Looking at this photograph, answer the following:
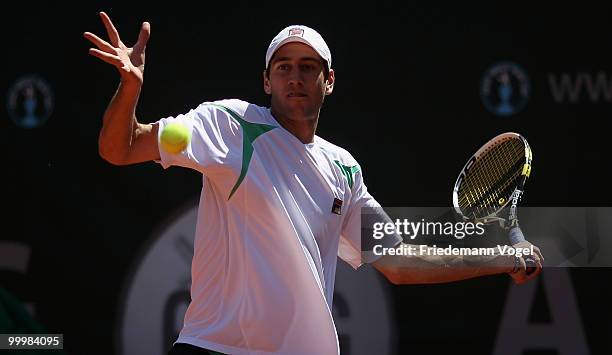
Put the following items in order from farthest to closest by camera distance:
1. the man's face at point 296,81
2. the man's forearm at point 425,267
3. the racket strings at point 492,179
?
1. the racket strings at point 492,179
2. the man's forearm at point 425,267
3. the man's face at point 296,81

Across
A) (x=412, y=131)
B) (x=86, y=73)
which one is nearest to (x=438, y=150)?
(x=412, y=131)

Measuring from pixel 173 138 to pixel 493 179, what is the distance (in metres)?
1.45

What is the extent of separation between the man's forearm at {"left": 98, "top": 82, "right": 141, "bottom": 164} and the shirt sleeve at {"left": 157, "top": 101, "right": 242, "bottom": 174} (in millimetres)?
146

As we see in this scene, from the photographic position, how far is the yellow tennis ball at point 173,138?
9.86 feet

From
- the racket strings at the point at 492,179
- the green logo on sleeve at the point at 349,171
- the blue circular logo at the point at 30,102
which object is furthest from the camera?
the blue circular logo at the point at 30,102

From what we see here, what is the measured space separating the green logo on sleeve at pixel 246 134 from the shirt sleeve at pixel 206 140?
0.06 feet

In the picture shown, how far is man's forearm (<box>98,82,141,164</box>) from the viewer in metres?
2.87

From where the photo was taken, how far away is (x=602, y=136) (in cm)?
517

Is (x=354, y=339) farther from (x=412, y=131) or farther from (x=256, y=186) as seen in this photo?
(x=256, y=186)

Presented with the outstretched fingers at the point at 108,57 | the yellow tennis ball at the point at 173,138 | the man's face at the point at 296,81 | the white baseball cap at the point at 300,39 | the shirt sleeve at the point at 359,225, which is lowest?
the shirt sleeve at the point at 359,225

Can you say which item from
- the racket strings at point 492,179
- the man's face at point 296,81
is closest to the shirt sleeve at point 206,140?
the man's face at point 296,81

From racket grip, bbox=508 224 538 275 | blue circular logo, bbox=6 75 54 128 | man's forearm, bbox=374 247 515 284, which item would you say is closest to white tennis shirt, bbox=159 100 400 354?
man's forearm, bbox=374 247 515 284

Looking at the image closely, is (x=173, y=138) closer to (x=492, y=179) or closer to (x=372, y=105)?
(x=492, y=179)

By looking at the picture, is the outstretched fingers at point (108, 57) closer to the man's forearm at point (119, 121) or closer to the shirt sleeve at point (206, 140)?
the man's forearm at point (119, 121)
